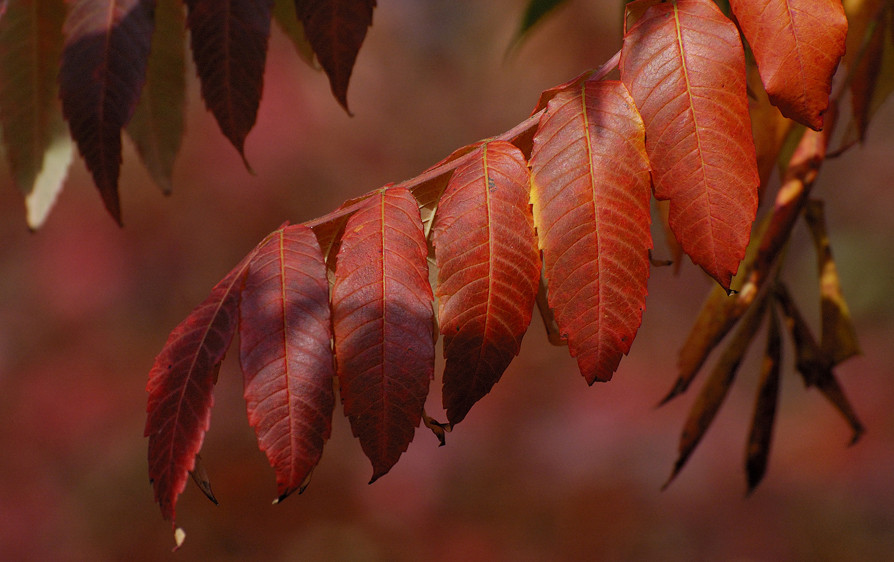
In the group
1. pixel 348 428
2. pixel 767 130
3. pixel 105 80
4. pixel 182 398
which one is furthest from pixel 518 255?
pixel 348 428

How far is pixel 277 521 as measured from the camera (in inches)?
162

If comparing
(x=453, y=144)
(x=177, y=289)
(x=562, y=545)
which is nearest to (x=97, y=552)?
(x=177, y=289)

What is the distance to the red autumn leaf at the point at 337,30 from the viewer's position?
78 cm

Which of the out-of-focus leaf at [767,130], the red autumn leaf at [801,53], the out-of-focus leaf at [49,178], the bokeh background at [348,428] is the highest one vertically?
the out-of-focus leaf at [49,178]

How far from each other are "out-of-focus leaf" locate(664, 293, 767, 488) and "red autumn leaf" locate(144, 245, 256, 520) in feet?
2.12

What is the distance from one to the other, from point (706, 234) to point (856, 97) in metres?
0.63

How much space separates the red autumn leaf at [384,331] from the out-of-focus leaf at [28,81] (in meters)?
0.52

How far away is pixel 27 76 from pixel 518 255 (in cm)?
69

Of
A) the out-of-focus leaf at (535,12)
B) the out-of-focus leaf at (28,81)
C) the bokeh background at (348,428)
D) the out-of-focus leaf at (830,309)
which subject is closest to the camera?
the out-of-focus leaf at (28,81)

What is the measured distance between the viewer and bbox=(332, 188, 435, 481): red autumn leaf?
645 mm

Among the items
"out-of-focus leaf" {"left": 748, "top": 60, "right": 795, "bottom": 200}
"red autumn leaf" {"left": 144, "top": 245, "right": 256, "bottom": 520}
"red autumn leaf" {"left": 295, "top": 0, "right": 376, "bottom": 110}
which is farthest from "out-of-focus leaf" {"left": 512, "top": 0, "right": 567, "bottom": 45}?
"red autumn leaf" {"left": 144, "top": 245, "right": 256, "bottom": 520}

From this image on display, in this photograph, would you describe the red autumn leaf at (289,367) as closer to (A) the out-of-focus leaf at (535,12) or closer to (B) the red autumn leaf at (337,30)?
(B) the red autumn leaf at (337,30)

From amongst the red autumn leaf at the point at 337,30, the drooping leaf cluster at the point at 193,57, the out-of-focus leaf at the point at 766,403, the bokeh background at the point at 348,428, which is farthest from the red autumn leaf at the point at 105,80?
the bokeh background at the point at 348,428

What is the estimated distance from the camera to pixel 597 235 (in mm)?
635
